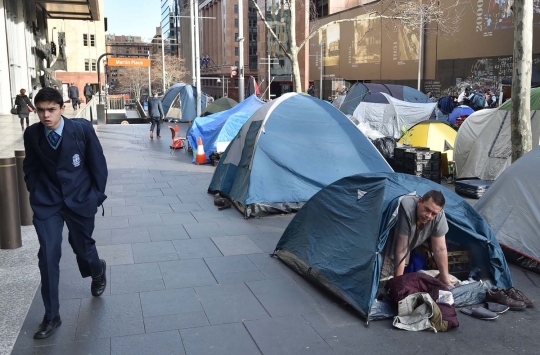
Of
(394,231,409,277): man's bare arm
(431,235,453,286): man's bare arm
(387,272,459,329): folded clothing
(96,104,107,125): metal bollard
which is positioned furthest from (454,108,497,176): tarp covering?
(96,104,107,125): metal bollard

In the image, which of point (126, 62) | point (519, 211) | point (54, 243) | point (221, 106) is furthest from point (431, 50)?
point (54, 243)

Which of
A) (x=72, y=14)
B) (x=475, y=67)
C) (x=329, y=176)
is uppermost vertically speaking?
(x=72, y=14)

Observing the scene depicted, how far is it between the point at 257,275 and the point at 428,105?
14612 mm

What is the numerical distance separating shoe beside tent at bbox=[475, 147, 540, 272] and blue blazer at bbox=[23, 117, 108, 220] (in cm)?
497

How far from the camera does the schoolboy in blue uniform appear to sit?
14.8ft

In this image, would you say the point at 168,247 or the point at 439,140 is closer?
the point at 168,247

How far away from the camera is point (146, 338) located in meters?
4.71

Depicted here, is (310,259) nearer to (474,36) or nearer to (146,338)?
(146,338)

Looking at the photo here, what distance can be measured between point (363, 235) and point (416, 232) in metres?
0.52

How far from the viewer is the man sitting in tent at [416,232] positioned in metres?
5.31

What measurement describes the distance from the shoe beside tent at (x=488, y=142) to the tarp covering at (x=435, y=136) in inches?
53.1

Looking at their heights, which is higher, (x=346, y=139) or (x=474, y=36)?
(x=474, y=36)

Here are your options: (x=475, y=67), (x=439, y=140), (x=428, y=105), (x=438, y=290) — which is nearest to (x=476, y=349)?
(x=438, y=290)

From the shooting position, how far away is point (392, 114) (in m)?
19.0
